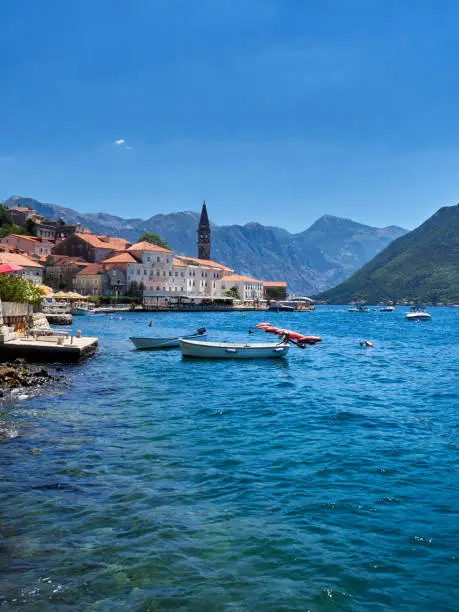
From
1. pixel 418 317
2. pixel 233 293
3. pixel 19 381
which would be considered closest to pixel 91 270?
pixel 233 293

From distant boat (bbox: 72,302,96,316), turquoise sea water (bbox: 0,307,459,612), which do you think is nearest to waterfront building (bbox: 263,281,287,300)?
distant boat (bbox: 72,302,96,316)

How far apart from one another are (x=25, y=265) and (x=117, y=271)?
95.6 ft

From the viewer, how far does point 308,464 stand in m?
Answer: 12.6

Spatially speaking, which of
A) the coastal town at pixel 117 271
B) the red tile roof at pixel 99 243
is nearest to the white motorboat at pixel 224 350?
the coastal town at pixel 117 271

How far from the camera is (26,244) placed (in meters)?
138

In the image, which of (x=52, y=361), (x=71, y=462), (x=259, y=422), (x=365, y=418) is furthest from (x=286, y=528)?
(x=52, y=361)

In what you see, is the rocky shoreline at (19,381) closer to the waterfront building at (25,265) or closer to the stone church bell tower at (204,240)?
the waterfront building at (25,265)

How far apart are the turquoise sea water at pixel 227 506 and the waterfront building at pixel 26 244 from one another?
127 metres

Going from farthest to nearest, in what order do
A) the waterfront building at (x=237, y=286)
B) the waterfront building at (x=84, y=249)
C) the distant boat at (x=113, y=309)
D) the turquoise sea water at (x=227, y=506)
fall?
the waterfront building at (x=237, y=286) < the waterfront building at (x=84, y=249) < the distant boat at (x=113, y=309) < the turquoise sea water at (x=227, y=506)

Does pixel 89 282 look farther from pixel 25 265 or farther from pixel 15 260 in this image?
pixel 15 260

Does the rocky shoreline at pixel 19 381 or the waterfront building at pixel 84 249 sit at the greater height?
the waterfront building at pixel 84 249

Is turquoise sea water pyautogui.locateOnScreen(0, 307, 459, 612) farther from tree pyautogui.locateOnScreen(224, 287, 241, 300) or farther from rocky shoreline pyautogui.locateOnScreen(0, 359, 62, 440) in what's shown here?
tree pyautogui.locateOnScreen(224, 287, 241, 300)

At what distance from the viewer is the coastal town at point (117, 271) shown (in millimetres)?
132375

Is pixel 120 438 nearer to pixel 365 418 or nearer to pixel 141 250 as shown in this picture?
pixel 365 418
